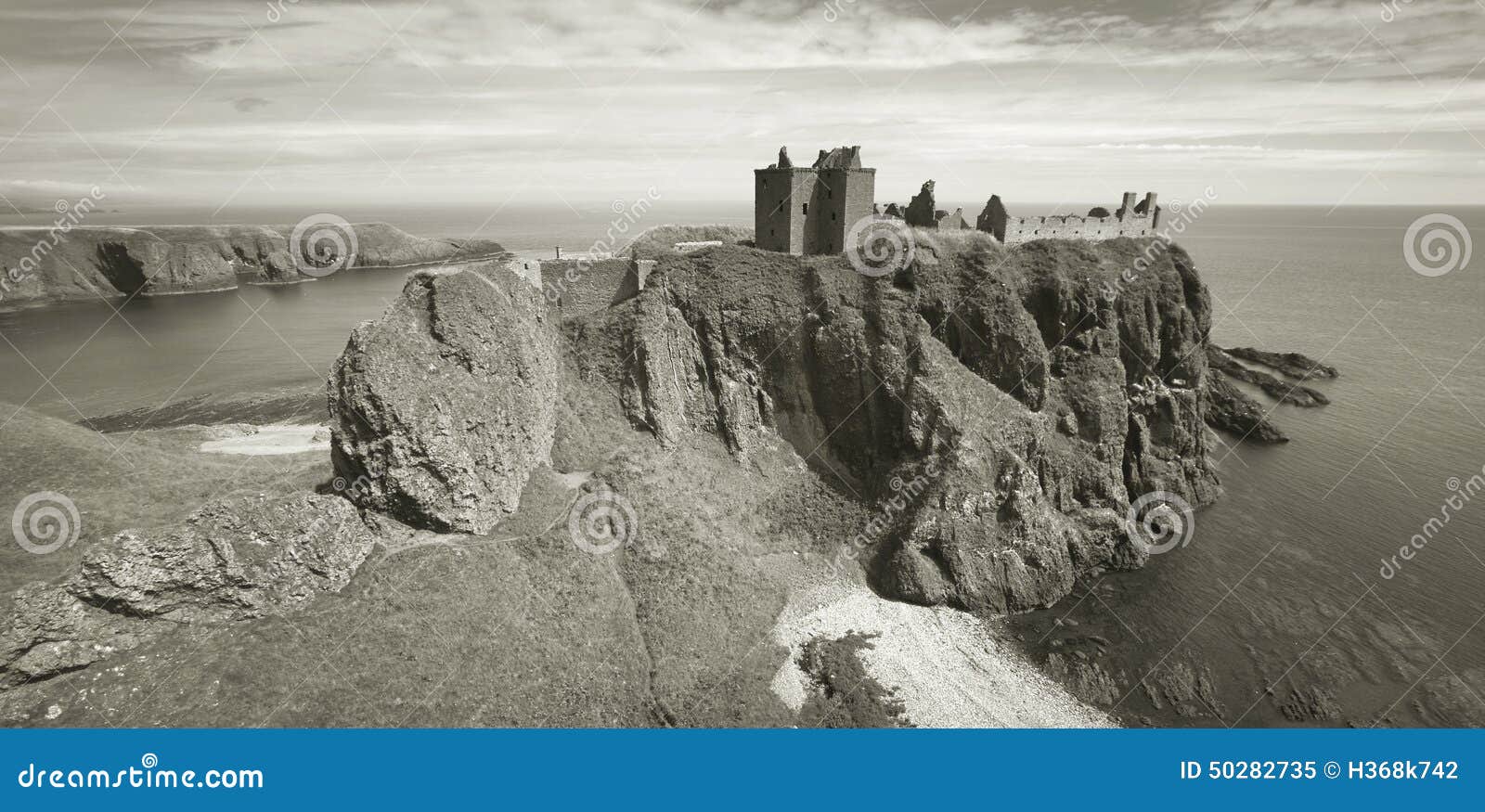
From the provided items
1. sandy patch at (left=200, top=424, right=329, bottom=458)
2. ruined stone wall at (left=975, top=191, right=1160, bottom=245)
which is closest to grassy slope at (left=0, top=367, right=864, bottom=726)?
sandy patch at (left=200, top=424, right=329, bottom=458)

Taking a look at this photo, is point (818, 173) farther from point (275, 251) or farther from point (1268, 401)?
point (275, 251)

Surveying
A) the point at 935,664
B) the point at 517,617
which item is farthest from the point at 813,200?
the point at 517,617

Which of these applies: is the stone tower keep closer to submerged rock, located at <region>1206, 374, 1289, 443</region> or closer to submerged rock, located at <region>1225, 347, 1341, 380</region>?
submerged rock, located at <region>1206, 374, 1289, 443</region>

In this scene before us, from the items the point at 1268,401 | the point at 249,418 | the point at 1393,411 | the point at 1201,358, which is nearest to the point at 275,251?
the point at 249,418

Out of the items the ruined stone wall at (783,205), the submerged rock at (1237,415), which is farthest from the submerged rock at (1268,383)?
the ruined stone wall at (783,205)

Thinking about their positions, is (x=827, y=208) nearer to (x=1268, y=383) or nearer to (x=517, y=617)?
(x=517, y=617)

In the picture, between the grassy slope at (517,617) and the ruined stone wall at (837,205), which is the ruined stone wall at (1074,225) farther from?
the grassy slope at (517,617)
